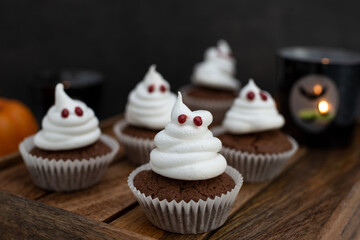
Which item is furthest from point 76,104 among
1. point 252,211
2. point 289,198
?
point 289,198

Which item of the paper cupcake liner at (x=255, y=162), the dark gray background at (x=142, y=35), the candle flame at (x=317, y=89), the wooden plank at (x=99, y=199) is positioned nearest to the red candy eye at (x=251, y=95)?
the paper cupcake liner at (x=255, y=162)

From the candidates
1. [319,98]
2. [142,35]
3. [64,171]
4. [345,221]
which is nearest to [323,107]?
[319,98]

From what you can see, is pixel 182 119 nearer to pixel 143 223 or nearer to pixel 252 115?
pixel 143 223

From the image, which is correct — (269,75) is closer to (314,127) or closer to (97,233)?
(314,127)

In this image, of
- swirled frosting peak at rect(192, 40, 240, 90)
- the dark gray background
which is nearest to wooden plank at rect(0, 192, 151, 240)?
swirled frosting peak at rect(192, 40, 240, 90)

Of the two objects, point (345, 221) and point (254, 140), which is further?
point (254, 140)

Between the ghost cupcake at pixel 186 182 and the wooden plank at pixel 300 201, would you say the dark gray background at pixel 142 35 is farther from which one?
the ghost cupcake at pixel 186 182

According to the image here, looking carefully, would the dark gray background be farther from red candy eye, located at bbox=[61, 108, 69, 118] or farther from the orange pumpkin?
red candy eye, located at bbox=[61, 108, 69, 118]
